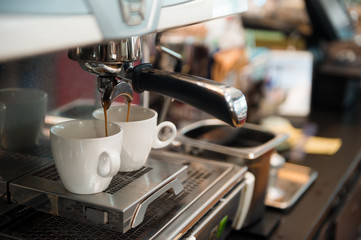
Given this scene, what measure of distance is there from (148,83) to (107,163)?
11 cm

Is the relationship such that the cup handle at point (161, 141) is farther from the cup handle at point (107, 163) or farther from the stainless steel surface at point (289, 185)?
the stainless steel surface at point (289, 185)

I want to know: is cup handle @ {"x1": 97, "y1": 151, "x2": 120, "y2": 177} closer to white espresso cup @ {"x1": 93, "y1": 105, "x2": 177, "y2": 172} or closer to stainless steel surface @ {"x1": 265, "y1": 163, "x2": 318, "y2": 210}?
white espresso cup @ {"x1": 93, "y1": 105, "x2": 177, "y2": 172}

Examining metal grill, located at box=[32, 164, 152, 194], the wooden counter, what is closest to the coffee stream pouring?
metal grill, located at box=[32, 164, 152, 194]

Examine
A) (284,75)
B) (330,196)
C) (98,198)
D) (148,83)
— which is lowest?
(330,196)

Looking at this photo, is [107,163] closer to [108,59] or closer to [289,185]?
[108,59]

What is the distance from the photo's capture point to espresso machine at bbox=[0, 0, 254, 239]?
0.48m

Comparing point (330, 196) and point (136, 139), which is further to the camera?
point (330, 196)

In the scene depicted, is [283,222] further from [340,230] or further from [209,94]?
[209,94]

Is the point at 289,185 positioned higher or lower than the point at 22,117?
lower

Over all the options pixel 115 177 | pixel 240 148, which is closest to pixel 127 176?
pixel 115 177

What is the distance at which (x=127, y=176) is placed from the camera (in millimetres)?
640

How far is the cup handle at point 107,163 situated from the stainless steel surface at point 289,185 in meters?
0.52

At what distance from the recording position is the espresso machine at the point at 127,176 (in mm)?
482

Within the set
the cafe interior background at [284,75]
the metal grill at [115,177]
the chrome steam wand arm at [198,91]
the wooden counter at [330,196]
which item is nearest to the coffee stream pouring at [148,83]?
the chrome steam wand arm at [198,91]
